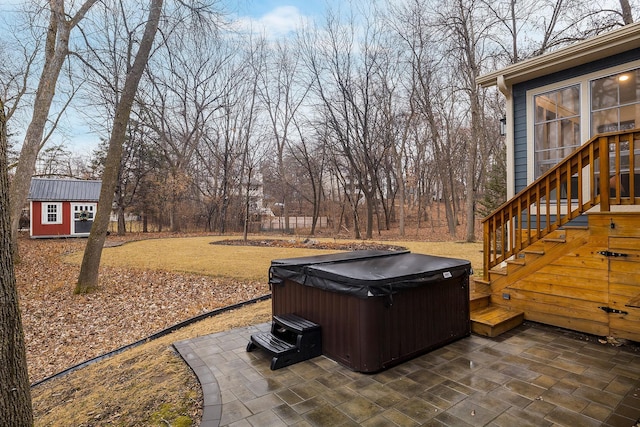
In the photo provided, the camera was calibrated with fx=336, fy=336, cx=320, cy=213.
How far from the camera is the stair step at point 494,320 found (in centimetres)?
366

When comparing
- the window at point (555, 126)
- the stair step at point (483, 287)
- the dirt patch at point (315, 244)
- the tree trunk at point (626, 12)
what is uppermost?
the tree trunk at point (626, 12)

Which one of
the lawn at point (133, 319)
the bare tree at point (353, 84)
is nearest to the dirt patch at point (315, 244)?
the lawn at point (133, 319)

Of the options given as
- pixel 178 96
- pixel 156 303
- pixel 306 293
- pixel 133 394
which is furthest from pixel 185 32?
pixel 178 96

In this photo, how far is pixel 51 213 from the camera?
15.6 m

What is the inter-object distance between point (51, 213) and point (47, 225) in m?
0.58

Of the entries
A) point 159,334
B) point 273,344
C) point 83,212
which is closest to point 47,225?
point 83,212

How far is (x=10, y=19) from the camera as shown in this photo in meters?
6.63

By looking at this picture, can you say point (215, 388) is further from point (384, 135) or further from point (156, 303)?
point (384, 135)

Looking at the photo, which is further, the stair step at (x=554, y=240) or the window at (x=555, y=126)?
the window at (x=555, y=126)

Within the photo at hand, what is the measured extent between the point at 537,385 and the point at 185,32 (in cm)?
779

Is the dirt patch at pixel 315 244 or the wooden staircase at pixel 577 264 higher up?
the wooden staircase at pixel 577 264

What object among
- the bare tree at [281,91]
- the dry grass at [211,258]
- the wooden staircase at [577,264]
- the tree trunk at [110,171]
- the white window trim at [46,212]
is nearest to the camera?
the wooden staircase at [577,264]

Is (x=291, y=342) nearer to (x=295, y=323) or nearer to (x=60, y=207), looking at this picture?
(x=295, y=323)

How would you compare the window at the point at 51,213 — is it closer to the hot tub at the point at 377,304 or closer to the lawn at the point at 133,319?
the lawn at the point at 133,319
